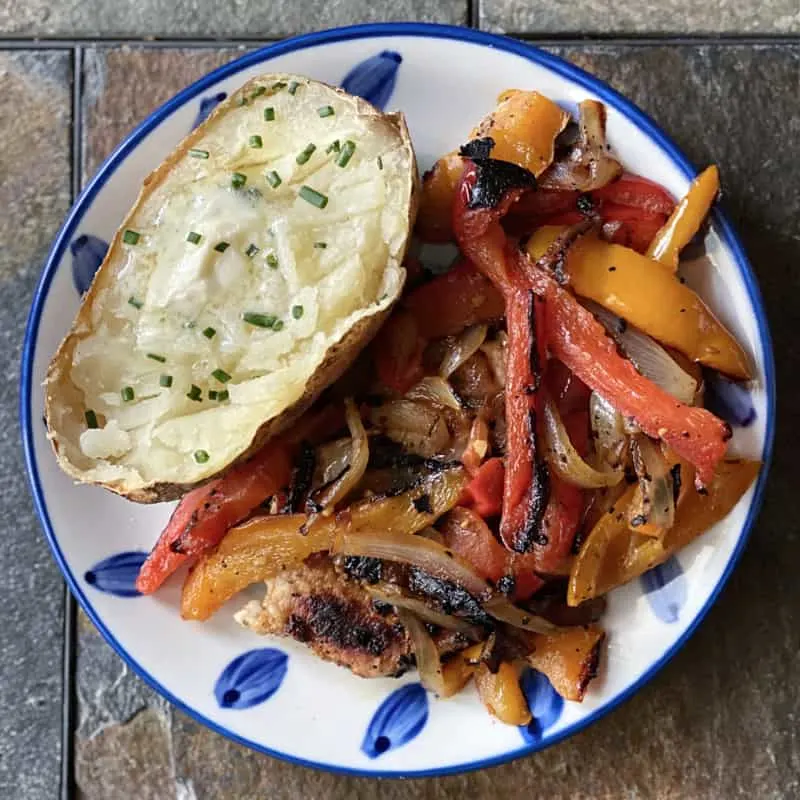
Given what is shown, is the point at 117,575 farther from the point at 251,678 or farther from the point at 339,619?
the point at 339,619

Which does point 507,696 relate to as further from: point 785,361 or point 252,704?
point 785,361

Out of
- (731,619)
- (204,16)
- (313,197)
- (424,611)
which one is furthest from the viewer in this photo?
(204,16)

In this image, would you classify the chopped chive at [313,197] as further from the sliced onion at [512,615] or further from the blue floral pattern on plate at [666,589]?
the blue floral pattern on plate at [666,589]

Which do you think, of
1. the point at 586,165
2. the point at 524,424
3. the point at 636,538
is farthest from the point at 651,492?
the point at 586,165

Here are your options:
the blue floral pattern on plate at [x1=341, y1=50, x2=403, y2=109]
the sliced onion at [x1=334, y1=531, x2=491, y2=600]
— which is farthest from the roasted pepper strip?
the blue floral pattern on plate at [x1=341, y1=50, x2=403, y2=109]

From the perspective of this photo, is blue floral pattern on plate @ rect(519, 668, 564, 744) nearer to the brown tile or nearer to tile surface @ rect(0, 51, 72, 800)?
tile surface @ rect(0, 51, 72, 800)

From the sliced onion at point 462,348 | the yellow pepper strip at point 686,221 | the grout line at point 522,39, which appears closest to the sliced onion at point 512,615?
the sliced onion at point 462,348
